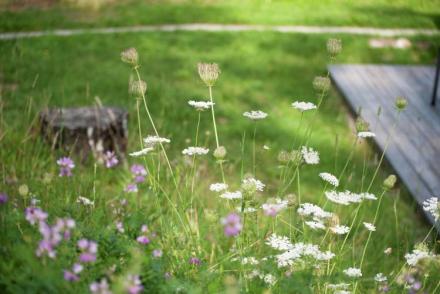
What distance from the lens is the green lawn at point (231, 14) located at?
9117 mm

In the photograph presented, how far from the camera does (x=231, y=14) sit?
9727 millimetres

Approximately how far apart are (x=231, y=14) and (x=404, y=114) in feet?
14.4

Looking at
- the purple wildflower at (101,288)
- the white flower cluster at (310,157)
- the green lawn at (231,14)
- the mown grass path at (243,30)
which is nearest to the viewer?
the purple wildflower at (101,288)

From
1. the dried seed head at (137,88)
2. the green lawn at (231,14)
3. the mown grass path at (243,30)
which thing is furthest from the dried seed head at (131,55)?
the green lawn at (231,14)

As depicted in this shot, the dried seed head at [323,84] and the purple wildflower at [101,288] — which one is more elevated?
the dried seed head at [323,84]

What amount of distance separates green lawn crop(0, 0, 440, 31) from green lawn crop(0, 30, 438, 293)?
74 centimetres

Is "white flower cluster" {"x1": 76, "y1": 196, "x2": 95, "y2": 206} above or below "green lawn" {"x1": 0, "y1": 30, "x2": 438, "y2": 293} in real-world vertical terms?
above

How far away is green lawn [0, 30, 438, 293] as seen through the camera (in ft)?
6.59

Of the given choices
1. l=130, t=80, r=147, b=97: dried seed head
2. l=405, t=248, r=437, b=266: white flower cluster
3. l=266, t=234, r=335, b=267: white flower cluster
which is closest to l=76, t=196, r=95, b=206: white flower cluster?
l=130, t=80, r=147, b=97: dried seed head

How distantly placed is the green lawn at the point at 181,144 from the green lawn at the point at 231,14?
74cm

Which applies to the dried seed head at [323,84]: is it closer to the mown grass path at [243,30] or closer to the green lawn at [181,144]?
the green lawn at [181,144]

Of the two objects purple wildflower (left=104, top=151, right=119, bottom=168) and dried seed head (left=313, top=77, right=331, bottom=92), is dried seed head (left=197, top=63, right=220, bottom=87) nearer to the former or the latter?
dried seed head (left=313, top=77, right=331, bottom=92)

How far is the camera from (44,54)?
24.6ft

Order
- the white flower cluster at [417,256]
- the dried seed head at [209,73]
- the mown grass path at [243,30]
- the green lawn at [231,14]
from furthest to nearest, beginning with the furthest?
the green lawn at [231,14] < the mown grass path at [243,30] < the dried seed head at [209,73] < the white flower cluster at [417,256]
